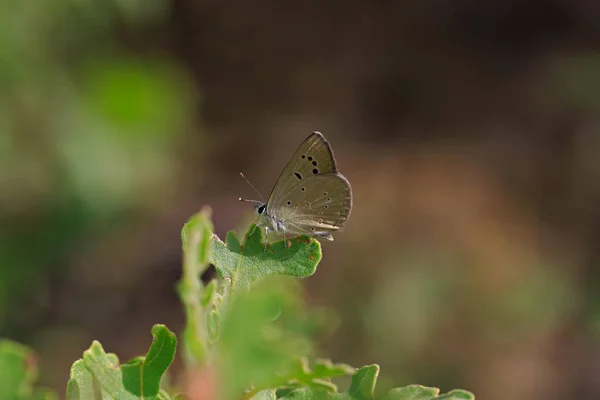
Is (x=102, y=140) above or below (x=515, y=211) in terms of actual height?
below

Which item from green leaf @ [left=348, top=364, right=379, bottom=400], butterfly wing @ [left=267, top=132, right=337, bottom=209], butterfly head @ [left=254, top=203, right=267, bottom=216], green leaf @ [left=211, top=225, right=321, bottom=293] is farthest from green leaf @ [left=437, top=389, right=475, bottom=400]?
butterfly head @ [left=254, top=203, right=267, bottom=216]

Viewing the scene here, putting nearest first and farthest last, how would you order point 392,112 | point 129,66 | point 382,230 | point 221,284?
point 221,284 → point 129,66 → point 382,230 → point 392,112

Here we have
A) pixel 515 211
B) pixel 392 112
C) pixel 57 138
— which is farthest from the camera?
pixel 392 112

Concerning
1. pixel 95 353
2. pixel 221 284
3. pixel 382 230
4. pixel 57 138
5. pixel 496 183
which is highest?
pixel 496 183

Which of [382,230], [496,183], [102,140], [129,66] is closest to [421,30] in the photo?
[496,183]

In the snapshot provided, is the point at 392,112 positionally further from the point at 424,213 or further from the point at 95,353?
the point at 95,353

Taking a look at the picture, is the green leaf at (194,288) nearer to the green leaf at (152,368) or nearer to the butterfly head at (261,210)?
the green leaf at (152,368)

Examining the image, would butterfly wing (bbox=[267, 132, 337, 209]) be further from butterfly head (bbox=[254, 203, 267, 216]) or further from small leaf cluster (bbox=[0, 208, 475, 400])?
small leaf cluster (bbox=[0, 208, 475, 400])
